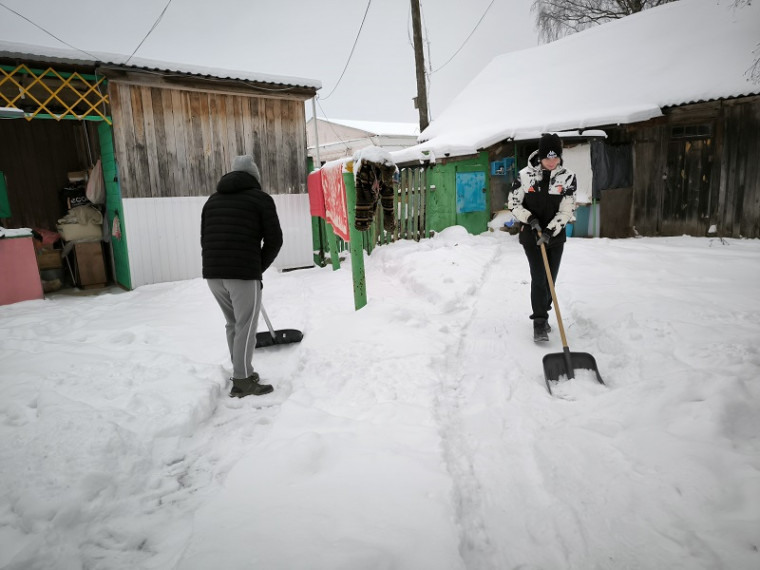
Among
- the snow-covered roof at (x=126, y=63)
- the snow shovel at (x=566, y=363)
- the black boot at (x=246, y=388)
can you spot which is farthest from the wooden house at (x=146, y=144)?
the snow shovel at (x=566, y=363)

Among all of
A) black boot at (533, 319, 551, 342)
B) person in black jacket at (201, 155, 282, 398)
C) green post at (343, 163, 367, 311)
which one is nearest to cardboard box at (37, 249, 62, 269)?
green post at (343, 163, 367, 311)

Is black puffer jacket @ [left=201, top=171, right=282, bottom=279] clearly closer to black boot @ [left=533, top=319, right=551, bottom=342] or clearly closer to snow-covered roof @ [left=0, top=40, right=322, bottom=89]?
black boot @ [left=533, top=319, right=551, bottom=342]

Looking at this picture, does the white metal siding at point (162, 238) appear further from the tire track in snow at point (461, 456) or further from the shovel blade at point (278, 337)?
the tire track in snow at point (461, 456)

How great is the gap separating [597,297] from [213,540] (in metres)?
5.00

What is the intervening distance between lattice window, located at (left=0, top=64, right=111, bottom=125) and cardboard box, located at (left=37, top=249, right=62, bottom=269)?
2.64 meters

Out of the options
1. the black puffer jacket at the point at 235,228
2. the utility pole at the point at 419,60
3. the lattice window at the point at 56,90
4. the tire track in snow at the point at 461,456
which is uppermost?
the utility pole at the point at 419,60

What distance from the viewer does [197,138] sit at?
27.1ft

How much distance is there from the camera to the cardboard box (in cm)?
812

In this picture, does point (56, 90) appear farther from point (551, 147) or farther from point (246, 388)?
point (551, 147)

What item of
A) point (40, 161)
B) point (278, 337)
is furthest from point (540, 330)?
point (40, 161)

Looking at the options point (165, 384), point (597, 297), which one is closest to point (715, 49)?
point (597, 297)

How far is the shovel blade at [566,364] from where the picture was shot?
11.2 feet

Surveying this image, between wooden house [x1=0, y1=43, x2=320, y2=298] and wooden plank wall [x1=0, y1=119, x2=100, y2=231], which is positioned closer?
wooden house [x1=0, y1=43, x2=320, y2=298]

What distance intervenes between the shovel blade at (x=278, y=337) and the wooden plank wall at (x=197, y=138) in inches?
198
